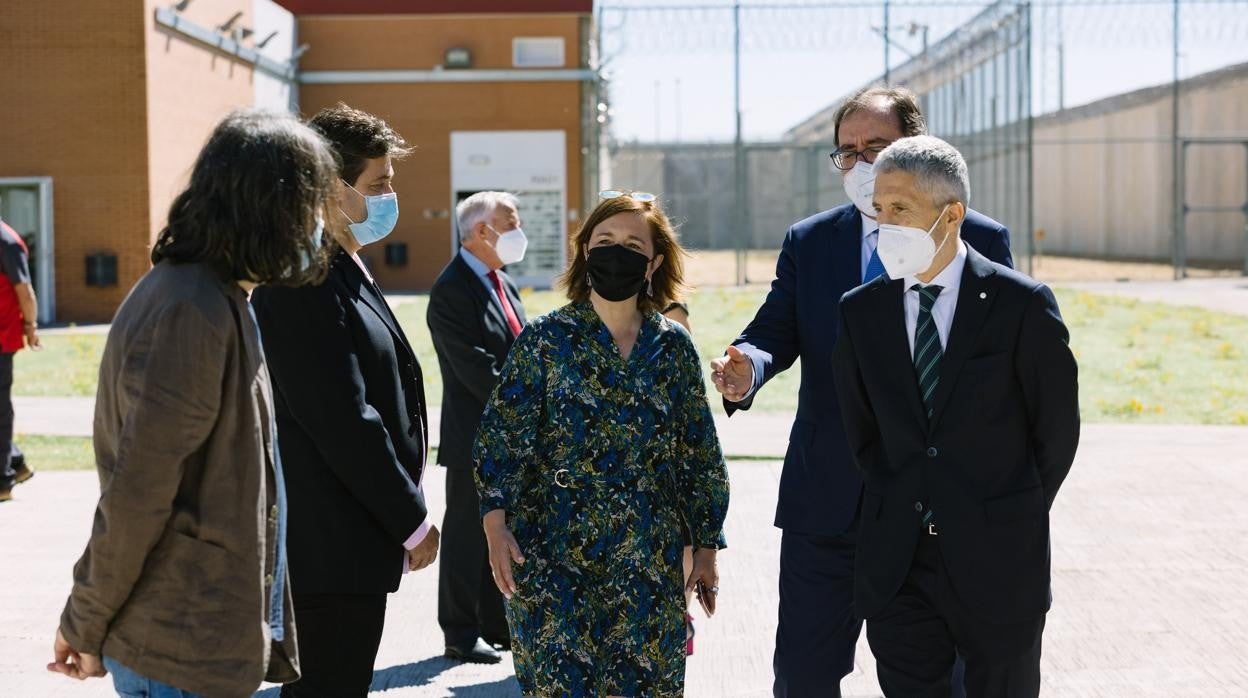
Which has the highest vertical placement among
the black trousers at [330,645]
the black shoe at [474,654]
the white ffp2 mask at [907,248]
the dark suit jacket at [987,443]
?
the white ffp2 mask at [907,248]

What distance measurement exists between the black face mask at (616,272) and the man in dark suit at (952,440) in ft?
2.06

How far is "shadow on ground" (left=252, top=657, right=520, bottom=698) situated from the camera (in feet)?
18.8

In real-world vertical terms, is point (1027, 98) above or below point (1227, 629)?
above

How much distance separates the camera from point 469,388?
629 centimetres

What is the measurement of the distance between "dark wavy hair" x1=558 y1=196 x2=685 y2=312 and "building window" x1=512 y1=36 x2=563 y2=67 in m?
29.2

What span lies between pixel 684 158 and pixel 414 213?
1753cm

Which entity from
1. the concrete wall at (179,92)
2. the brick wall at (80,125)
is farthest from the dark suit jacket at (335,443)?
the brick wall at (80,125)

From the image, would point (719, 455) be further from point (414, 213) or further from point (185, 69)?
point (414, 213)

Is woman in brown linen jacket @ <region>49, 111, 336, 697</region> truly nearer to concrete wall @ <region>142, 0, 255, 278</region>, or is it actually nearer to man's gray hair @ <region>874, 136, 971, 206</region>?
man's gray hair @ <region>874, 136, 971, 206</region>

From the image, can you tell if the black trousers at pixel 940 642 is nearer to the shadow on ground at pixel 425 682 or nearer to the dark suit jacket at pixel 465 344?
the shadow on ground at pixel 425 682

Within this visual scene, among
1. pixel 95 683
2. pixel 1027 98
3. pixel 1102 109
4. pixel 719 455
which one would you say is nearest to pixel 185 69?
pixel 1027 98

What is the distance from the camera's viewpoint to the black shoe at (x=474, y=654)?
6176 mm

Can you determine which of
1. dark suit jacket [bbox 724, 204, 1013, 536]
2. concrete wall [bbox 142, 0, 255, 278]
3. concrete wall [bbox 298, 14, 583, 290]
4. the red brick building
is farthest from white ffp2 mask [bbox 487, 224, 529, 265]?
concrete wall [bbox 298, 14, 583, 290]

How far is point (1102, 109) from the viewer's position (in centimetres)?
4666
